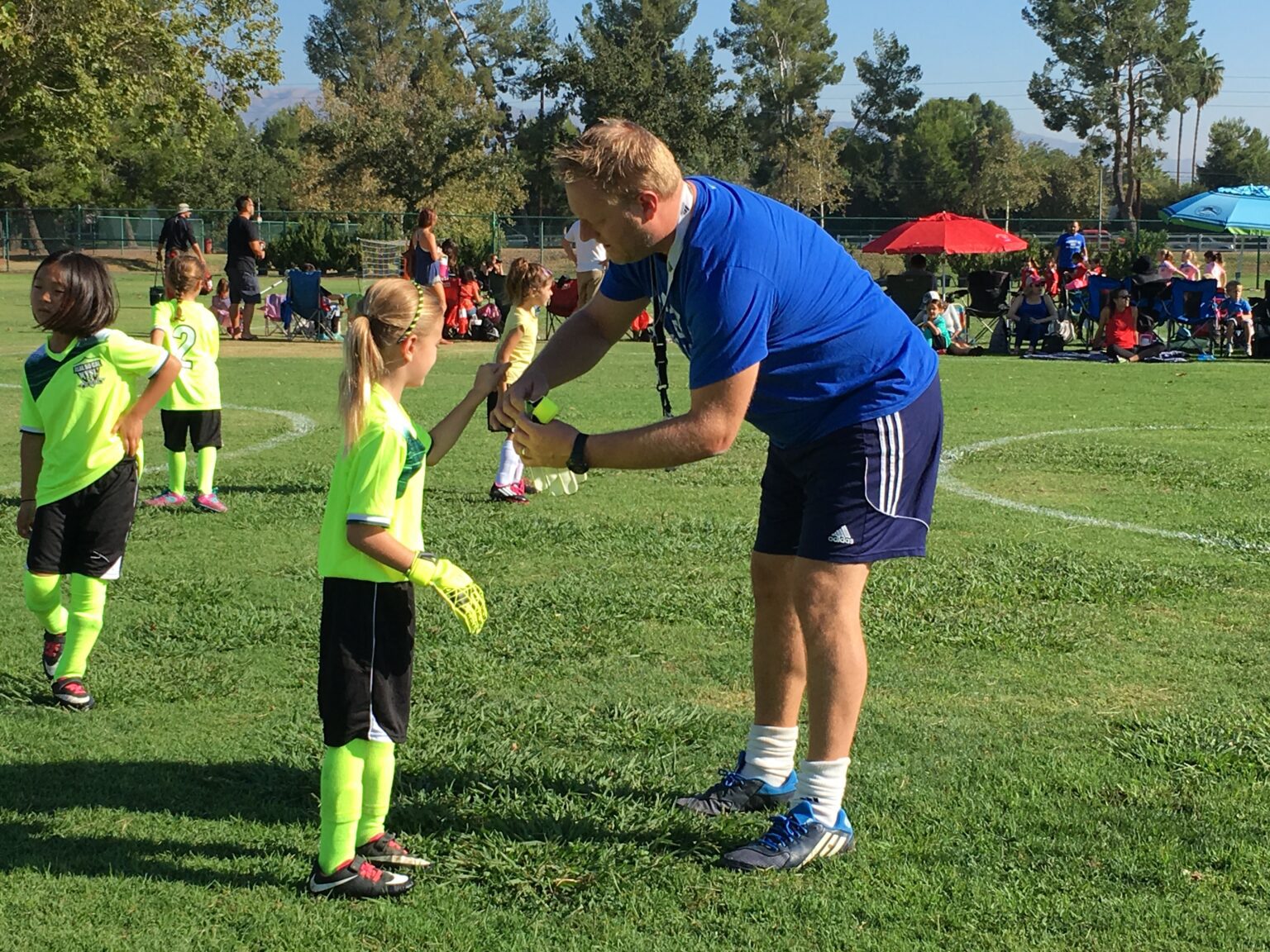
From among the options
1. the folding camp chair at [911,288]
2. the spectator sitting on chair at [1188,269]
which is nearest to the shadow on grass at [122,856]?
the folding camp chair at [911,288]

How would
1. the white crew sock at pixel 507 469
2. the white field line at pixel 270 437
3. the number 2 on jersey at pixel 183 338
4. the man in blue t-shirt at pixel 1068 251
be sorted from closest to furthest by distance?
the number 2 on jersey at pixel 183 338 → the white crew sock at pixel 507 469 → the white field line at pixel 270 437 → the man in blue t-shirt at pixel 1068 251

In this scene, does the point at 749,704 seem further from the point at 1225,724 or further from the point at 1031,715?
the point at 1225,724

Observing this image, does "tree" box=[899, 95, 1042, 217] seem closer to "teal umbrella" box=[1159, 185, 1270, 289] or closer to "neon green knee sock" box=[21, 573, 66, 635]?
→ "teal umbrella" box=[1159, 185, 1270, 289]

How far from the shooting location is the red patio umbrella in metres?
26.0

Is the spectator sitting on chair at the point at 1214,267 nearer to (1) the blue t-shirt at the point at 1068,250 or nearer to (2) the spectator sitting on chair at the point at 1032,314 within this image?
(1) the blue t-shirt at the point at 1068,250

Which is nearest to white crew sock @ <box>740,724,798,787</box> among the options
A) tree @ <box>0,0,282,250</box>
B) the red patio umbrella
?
the red patio umbrella

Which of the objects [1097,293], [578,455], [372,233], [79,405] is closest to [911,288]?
[1097,293]

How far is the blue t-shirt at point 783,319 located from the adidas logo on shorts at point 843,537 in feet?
0.88

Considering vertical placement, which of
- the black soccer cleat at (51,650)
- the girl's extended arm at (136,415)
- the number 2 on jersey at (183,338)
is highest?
the number 2 on jersey at (183,338)

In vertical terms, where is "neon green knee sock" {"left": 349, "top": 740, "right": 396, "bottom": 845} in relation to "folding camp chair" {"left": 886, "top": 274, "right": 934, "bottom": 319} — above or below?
below

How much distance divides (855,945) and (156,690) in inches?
115

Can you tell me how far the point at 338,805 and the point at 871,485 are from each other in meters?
1.62

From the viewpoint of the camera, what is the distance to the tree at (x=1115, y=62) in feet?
298

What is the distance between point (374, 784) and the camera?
3.56 meters
